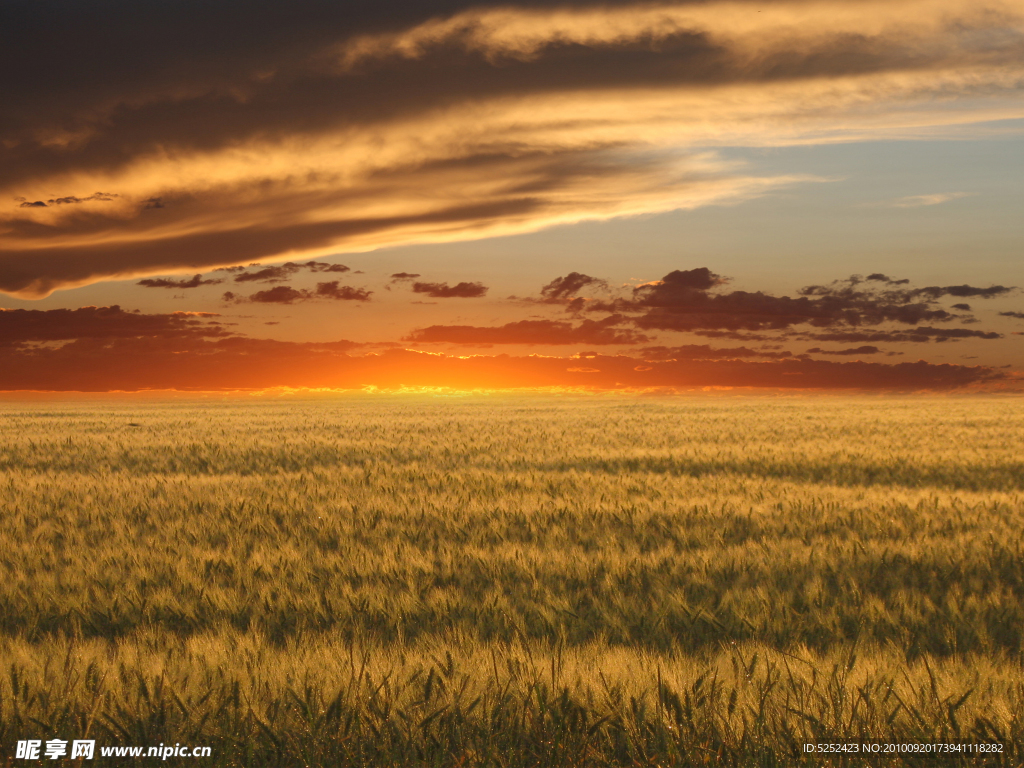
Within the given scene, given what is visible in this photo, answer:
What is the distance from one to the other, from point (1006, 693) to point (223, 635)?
410cm

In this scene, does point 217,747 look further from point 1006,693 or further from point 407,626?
point 1006,693

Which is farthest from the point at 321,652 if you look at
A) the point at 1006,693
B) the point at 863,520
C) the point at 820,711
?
the point at 863,520

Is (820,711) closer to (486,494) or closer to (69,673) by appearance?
(69,673)

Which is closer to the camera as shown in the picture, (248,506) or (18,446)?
(248,506)

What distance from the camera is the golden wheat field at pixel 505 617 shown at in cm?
265

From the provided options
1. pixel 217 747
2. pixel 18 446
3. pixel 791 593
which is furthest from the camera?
pixel 18 446

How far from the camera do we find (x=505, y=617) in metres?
4.59

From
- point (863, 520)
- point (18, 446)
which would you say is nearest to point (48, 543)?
point (863, 520)

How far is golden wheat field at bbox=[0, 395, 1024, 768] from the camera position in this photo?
8.69 ft

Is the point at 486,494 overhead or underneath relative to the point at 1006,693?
underneath

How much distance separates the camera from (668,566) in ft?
19.5

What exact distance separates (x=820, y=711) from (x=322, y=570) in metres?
4.40

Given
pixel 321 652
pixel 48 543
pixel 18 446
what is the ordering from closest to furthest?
pixel 321 652 → pixel 48 543 → pixel 18 446

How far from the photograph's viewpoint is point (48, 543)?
6.95 metres
